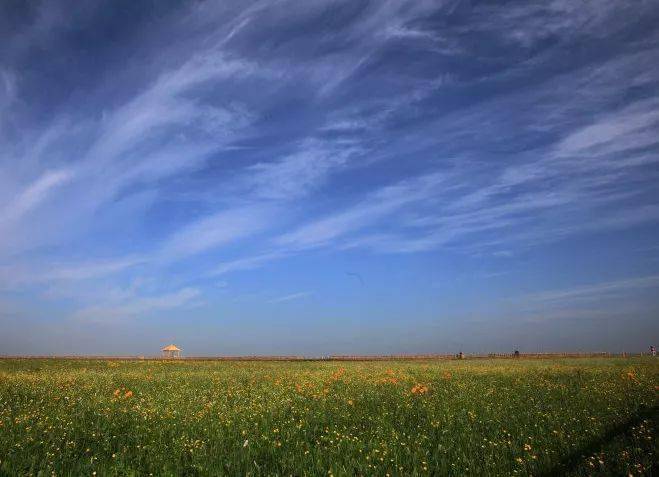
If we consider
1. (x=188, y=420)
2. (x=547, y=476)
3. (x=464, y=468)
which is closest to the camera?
(x=547, y=476)

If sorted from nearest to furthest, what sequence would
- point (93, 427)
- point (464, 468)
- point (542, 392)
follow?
1. point (464, 468)
2. point (93, 427)
3. point (542, 392)

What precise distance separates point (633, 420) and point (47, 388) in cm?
1969

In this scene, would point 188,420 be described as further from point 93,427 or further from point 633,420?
point 633,420

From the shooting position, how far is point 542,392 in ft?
53.1

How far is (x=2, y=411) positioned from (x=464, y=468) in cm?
1165

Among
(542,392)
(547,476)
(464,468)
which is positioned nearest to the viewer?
(547,476)

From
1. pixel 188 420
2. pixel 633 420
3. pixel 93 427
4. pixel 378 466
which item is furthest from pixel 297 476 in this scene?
pixel 633 420

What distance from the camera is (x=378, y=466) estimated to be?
7613 mm

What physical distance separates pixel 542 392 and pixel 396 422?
8.09 metres

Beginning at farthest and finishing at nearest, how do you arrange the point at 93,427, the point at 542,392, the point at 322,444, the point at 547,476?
the point at 542,392 < the point at 93,427 < the point at 322,444 < the point at 547,476

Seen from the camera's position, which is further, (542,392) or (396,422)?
(542,392)

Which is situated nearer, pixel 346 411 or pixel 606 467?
pixel 606 467

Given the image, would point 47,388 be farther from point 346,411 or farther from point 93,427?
point 346,411

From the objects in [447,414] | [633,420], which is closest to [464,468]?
[447,414]
